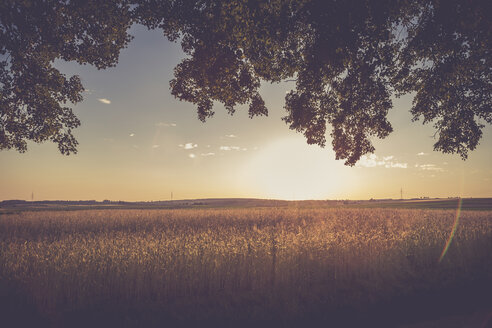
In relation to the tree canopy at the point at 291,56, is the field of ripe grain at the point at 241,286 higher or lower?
lower

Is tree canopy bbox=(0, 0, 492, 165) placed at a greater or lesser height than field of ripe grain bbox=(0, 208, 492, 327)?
greater

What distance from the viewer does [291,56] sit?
828cm

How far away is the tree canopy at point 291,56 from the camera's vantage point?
260 inches

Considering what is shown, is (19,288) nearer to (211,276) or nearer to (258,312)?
(211,276)

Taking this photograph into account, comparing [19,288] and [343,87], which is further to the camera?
[343,87]

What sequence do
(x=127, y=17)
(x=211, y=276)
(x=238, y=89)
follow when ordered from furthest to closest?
(x=238, y=89) < (x=127, y=17) < (x=211, y=276)

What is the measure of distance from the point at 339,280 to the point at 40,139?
1056cm

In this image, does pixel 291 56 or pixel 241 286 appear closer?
pixel 241 286

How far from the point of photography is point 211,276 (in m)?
5.15

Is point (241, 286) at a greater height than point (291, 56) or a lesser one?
lesser

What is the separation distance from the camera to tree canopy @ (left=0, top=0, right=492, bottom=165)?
661 cm

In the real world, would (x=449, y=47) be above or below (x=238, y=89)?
above

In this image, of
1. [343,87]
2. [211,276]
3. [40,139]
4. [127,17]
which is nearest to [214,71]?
[127,17]

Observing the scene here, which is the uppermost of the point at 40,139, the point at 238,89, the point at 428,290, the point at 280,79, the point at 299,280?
the point at 280,79
